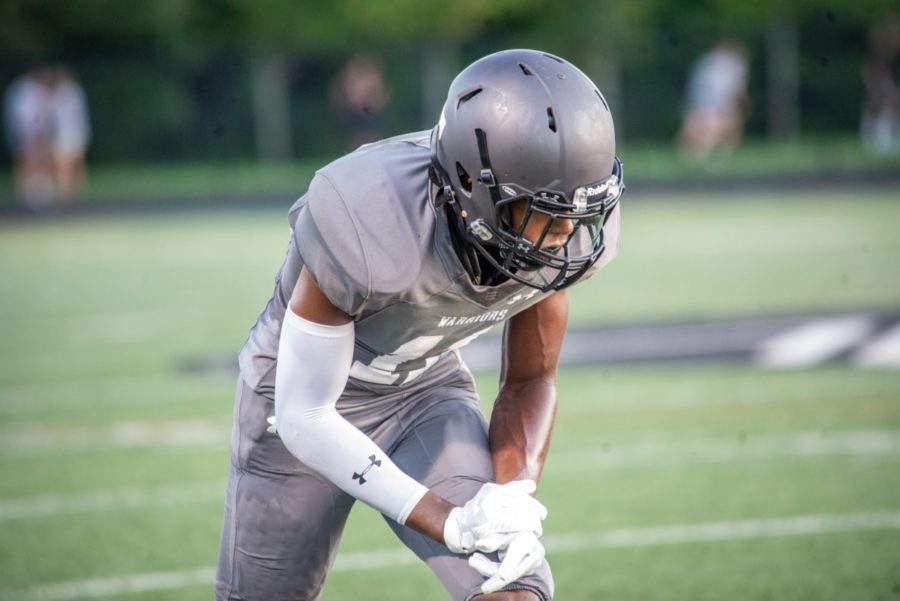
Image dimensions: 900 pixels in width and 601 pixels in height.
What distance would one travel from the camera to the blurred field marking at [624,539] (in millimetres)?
5133

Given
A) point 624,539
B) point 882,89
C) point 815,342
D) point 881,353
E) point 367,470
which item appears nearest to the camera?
point 367,470

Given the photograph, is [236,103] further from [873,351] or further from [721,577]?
[721,577]

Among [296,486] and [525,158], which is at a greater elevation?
[525,158]

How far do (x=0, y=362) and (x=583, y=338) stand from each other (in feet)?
14.1

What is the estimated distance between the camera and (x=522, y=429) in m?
3.58

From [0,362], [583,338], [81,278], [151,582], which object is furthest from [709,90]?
[151,582]

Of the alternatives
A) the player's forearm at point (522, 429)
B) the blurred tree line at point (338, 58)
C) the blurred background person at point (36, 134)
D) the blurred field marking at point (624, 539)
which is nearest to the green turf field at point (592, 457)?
the blurred field marking at point (624, 539)

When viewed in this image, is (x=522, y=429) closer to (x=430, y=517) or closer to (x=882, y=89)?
(x=430, y=517)

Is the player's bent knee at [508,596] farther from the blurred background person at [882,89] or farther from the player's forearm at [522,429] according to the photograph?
the blurred background person at [882,89]

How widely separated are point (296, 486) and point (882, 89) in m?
23.4

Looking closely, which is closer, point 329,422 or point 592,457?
point 329,422

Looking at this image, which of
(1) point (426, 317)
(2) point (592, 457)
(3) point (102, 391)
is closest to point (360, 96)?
(3) point (102, 391)

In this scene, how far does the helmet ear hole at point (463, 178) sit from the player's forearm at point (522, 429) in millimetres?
725

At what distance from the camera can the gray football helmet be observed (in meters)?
3.09
